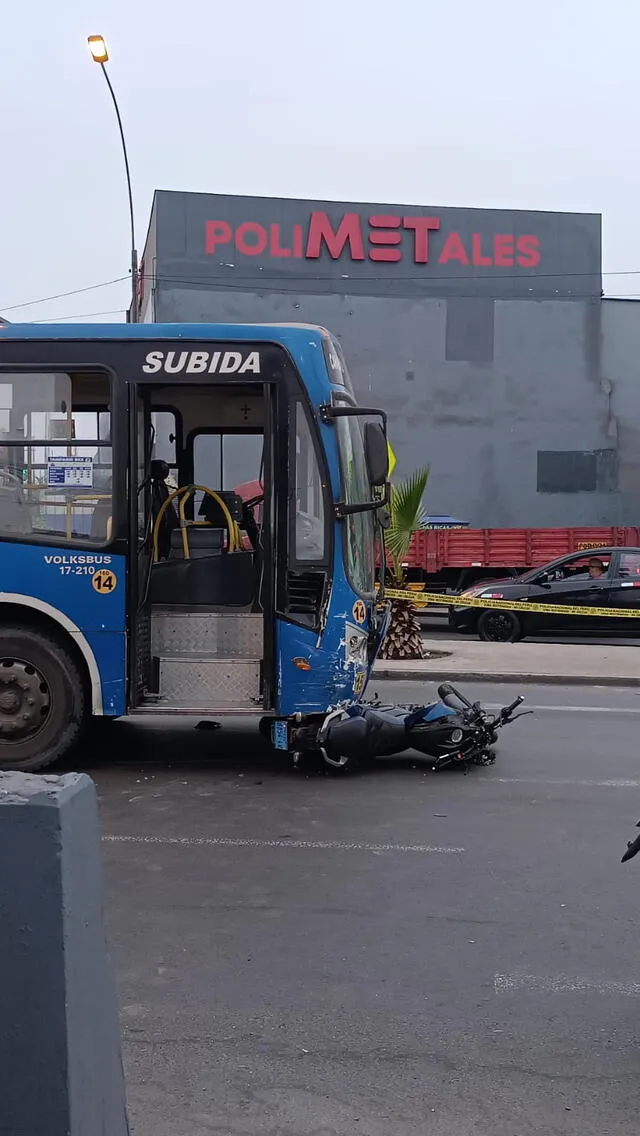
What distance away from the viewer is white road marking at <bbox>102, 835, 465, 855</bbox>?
5941 millimetres

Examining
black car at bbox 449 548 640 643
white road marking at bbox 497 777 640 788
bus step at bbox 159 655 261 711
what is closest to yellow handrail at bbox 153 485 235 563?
bus step at bbox 159 655 261 711

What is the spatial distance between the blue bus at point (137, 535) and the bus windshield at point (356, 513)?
0.02 m

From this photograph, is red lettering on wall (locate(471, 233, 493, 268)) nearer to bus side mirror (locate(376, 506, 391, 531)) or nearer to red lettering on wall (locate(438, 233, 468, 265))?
red lettering on wall (locate(438, 233, 468, 265))

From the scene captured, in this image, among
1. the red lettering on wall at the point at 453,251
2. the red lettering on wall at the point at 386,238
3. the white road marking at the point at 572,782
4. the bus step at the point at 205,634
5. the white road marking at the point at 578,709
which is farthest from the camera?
the red lettering on wall at the point at 453,251

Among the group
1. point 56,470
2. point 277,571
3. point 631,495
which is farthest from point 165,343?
point 631,495

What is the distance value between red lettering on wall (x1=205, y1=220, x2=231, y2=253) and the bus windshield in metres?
21.9

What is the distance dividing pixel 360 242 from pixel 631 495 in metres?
10.2

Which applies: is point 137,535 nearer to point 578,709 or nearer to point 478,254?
point 578,709

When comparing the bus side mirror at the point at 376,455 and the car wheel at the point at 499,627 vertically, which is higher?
the bus side mirror at the point at 376,455

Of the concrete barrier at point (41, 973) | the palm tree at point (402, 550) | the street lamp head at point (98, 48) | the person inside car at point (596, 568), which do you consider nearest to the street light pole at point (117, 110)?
the street lamp head at point (98, 48)

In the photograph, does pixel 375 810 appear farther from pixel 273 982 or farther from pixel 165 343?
pixel 165 343

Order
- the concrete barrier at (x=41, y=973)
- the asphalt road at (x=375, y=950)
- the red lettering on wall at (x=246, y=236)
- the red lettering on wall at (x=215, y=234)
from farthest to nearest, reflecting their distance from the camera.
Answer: the red lettering on wall at (x=246, y=236), the red lettering on wall at (x=215, y=234), the asphalt road at (x=375, y=950), the concrete barrier at (x=41, y=973)

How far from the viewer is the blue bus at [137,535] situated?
745 centimetres

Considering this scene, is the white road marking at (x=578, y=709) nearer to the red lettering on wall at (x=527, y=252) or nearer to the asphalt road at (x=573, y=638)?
the asphalt road at (x=573, y=638)
